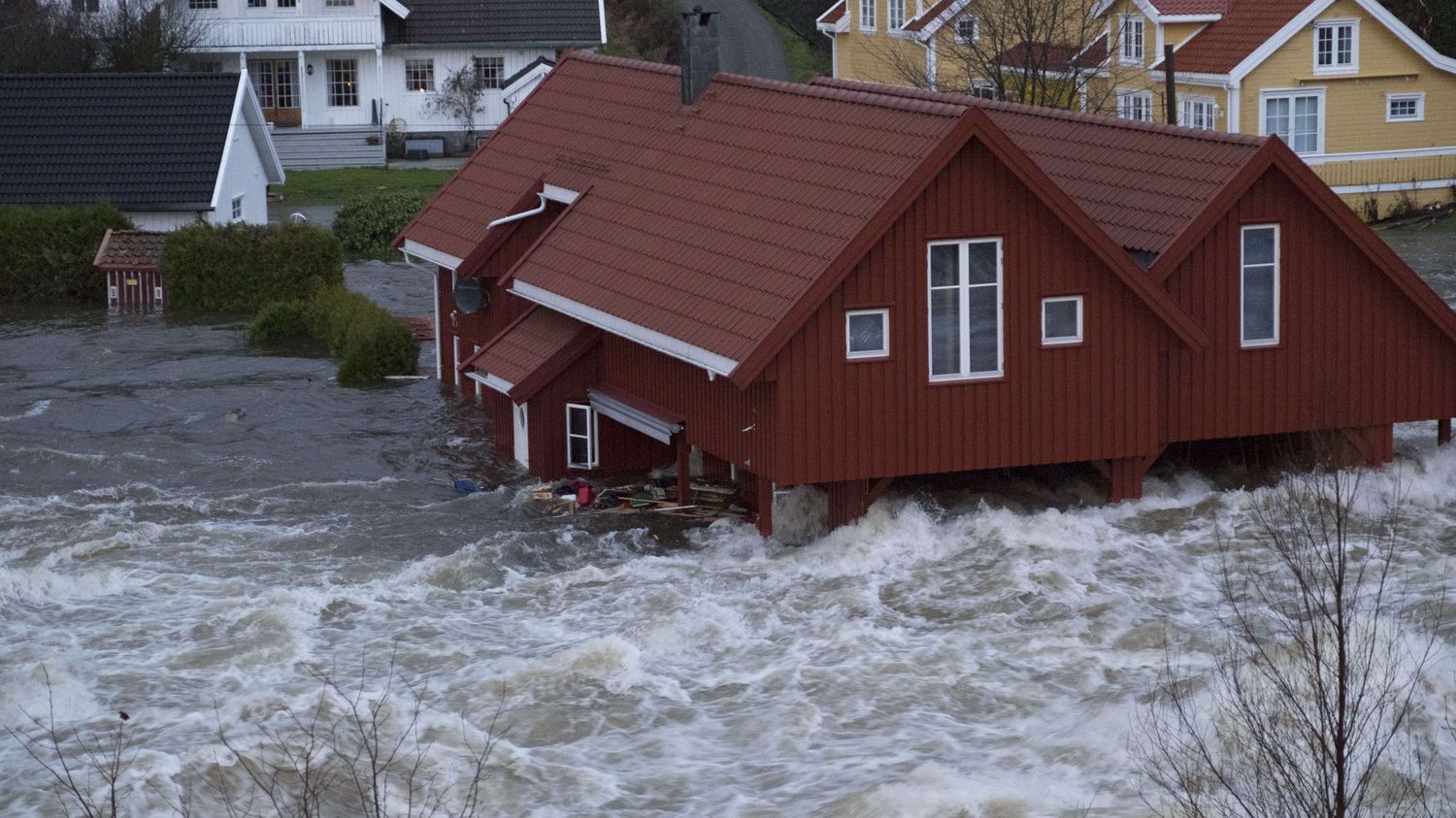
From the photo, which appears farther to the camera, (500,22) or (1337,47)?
(500,22)

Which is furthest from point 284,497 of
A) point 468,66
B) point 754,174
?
point 468,66

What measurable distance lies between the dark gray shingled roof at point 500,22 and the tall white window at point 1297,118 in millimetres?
20187

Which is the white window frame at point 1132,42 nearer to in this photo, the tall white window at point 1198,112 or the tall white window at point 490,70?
the tall white window at point 1198,112

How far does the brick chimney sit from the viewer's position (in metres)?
23.6

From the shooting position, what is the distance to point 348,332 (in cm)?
2961

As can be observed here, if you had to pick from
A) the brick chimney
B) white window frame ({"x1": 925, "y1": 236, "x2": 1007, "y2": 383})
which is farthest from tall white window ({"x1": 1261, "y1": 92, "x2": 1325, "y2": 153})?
white window frame ({"x1": 925, "y1": 236, "x2": 1007, "y2": 383})

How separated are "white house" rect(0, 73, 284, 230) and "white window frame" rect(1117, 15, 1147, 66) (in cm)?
1978

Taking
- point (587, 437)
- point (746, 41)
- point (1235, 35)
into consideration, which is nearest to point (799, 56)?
point (746, 41)

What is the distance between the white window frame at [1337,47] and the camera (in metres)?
42.2

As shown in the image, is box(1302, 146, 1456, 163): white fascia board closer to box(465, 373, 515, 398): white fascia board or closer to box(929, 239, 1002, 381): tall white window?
box(465, 373, 515, 398): white fascia board

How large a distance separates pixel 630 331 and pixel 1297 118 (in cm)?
2700

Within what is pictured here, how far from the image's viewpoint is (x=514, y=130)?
2792 cm

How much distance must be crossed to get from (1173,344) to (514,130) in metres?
11.6

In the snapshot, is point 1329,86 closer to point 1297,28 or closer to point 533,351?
point 1297,28
